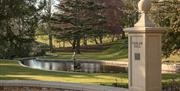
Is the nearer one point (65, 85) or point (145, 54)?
point (145, 54)

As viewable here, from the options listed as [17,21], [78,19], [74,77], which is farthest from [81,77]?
[78,19]

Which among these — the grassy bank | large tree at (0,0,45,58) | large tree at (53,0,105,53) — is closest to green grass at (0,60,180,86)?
the grassy bank

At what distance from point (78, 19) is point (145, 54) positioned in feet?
120

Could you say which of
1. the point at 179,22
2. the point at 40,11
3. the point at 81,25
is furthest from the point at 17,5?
the point at 81,25

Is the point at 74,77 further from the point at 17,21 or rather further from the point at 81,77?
the point at 17,21

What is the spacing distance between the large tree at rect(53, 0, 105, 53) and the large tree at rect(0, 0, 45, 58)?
29403 mm

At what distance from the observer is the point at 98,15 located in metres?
47.3

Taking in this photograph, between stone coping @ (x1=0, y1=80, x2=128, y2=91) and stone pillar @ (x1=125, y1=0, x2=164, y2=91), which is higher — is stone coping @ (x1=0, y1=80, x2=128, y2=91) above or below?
below

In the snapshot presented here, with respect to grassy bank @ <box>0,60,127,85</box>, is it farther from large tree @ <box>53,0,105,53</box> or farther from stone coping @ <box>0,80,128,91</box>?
large tree @ <box>53,0,105,53</box>

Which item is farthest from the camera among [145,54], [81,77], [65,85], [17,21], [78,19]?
[78,19]

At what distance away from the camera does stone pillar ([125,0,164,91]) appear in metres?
9.29

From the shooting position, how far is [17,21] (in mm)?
15062

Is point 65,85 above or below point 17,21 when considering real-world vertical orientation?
below

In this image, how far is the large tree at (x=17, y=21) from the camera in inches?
552
